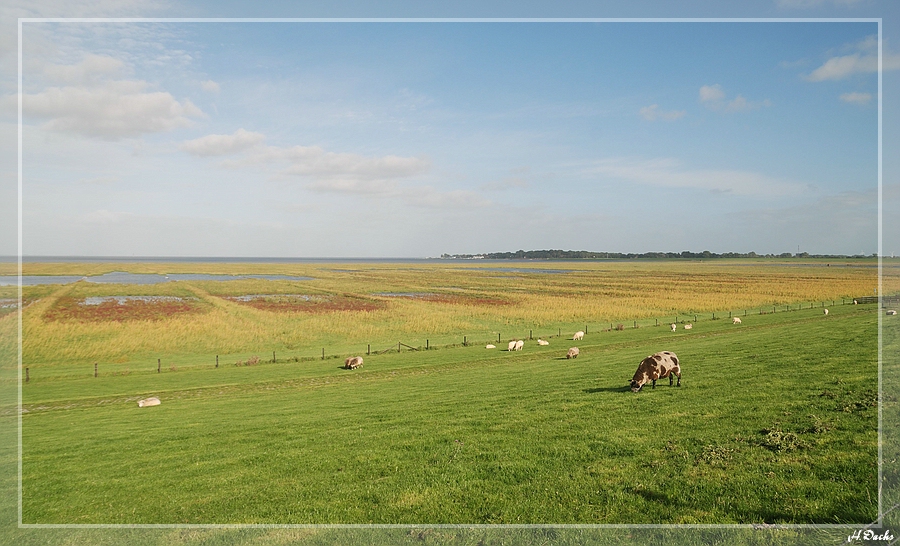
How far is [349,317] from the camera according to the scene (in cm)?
5997

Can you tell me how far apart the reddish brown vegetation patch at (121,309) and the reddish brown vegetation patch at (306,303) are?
8.42m

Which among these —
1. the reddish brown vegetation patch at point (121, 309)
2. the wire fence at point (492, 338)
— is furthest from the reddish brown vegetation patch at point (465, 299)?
the reddish brown vegetation patch at point (121, 309)

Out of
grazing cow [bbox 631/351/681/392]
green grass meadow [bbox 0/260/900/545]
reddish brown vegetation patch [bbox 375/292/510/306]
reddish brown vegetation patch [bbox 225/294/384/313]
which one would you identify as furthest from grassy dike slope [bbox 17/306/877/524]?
reddish brown vegetation patch [bbox 375/292/510/306]

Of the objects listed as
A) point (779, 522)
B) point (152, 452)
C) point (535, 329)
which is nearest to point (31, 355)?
point (152, 452)

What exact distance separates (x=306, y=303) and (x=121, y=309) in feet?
81.4

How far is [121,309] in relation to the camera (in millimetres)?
65500

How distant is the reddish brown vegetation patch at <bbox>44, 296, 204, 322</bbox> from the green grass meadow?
4101 centimetres

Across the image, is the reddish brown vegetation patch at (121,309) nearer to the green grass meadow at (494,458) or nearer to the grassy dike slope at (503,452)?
the green grass meadow at (494,458)

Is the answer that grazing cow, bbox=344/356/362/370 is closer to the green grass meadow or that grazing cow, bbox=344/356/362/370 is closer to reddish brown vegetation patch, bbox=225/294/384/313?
the green grass meadow

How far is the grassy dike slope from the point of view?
26.7ft

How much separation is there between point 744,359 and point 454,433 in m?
14.9

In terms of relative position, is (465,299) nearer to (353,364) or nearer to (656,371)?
(353,364)

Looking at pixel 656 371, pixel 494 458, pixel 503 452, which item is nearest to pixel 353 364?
pixel 656 371

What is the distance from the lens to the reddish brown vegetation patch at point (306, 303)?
68.7 metres
